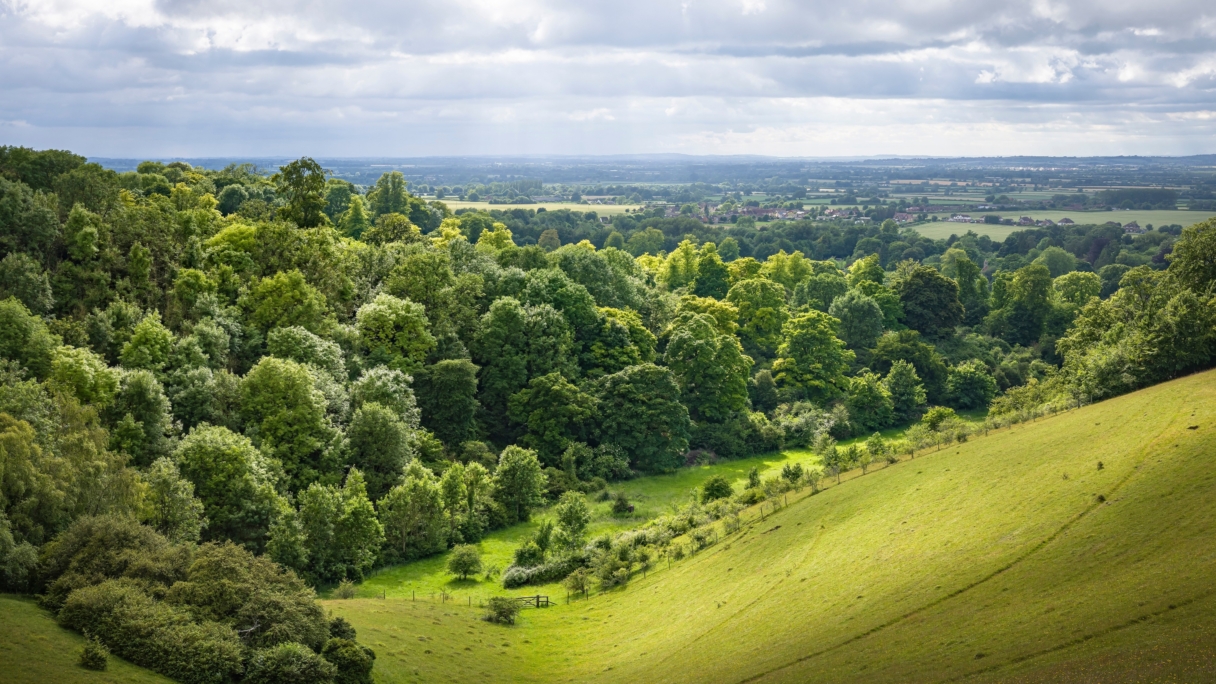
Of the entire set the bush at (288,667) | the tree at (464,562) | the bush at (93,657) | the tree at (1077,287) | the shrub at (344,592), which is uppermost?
the tree at (1077,287)

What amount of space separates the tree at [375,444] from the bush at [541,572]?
13619 millimetres

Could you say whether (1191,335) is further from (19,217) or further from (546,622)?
(19,217)

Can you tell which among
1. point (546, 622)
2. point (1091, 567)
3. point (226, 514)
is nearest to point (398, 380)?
point (226, 514)

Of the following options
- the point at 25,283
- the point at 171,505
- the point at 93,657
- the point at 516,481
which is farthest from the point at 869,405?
the point at 93,657

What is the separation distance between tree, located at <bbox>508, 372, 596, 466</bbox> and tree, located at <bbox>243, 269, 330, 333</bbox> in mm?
20856

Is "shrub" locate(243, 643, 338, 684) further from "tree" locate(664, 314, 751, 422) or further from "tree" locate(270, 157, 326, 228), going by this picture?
"tree" locate(664, 314, 751, 422)

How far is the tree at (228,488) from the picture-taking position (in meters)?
59.4

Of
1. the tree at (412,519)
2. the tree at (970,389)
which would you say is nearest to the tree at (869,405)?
the tree at (970,389)

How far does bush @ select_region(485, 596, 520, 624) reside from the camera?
180 feet

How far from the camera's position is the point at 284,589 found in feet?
148

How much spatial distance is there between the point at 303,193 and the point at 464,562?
5181cm

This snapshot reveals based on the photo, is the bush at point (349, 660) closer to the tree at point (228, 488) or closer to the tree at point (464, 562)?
the tree at point (228, 488)

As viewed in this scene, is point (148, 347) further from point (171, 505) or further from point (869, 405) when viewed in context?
point (869, 405)

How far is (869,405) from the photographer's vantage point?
359ft
